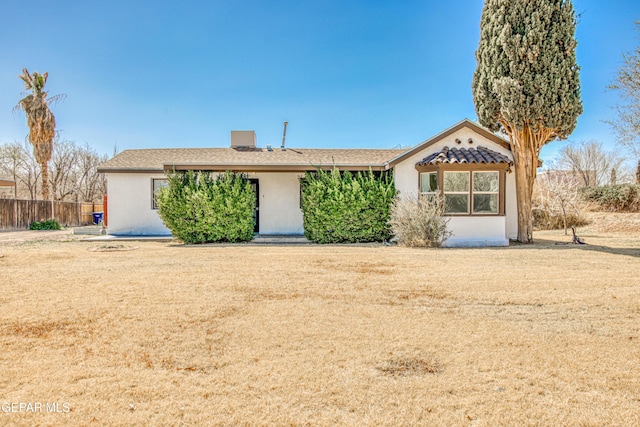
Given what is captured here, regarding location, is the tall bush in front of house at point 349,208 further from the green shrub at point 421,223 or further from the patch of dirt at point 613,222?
the patch of dirt at point 613,222

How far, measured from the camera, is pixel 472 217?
12.3m

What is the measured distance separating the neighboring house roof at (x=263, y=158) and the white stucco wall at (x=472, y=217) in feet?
0.67

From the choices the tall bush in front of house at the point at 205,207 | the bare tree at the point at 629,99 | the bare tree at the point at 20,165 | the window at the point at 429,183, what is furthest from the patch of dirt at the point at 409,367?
the bare tree at the point at 20,165

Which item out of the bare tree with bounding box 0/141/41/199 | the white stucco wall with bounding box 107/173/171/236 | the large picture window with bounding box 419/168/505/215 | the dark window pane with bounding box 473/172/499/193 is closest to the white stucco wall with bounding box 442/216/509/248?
the large picture window with bounding box 419/168/505/215

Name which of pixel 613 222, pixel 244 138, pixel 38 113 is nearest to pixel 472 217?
pixel 613 222

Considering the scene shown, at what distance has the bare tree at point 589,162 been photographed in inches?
1292

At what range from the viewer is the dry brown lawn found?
2.68 metres

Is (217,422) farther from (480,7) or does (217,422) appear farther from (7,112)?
(7,112)

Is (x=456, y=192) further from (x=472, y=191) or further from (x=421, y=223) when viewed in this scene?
(x=421, y=223)

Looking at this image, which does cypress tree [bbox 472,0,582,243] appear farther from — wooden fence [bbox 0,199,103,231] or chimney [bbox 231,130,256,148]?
wooden fence [bbox 0,199,103,231]

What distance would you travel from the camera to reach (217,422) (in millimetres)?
2518

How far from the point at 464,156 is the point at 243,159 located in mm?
8071

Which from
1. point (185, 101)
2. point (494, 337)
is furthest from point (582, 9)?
point (185, 101)

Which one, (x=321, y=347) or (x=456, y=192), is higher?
(x=456, y=192)
